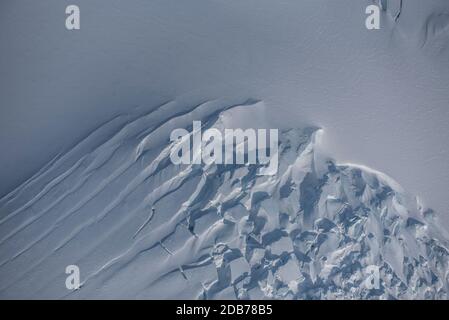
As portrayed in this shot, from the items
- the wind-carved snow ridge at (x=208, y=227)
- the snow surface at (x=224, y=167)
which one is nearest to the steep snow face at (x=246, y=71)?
the snow surface at (x=224, y=167)

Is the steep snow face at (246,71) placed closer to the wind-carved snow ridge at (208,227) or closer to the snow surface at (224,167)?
the snow surface at (224,167)

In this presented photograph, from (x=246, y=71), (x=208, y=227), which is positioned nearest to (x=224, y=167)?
(x=208, y=227)

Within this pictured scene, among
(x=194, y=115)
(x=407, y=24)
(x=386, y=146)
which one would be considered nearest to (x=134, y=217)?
(x=194, y=115)

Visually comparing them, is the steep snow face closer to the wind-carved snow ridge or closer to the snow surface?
the snow surface

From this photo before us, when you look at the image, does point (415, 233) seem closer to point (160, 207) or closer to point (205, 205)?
point (205, 205)

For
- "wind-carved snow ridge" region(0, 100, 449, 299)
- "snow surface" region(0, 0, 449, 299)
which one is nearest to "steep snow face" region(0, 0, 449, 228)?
"snow surface" region(0, 0, 449, 299)

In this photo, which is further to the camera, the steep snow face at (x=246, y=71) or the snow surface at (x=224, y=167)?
the steep snow face at (x=246, y=71)

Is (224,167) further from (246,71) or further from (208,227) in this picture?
(246,71)
